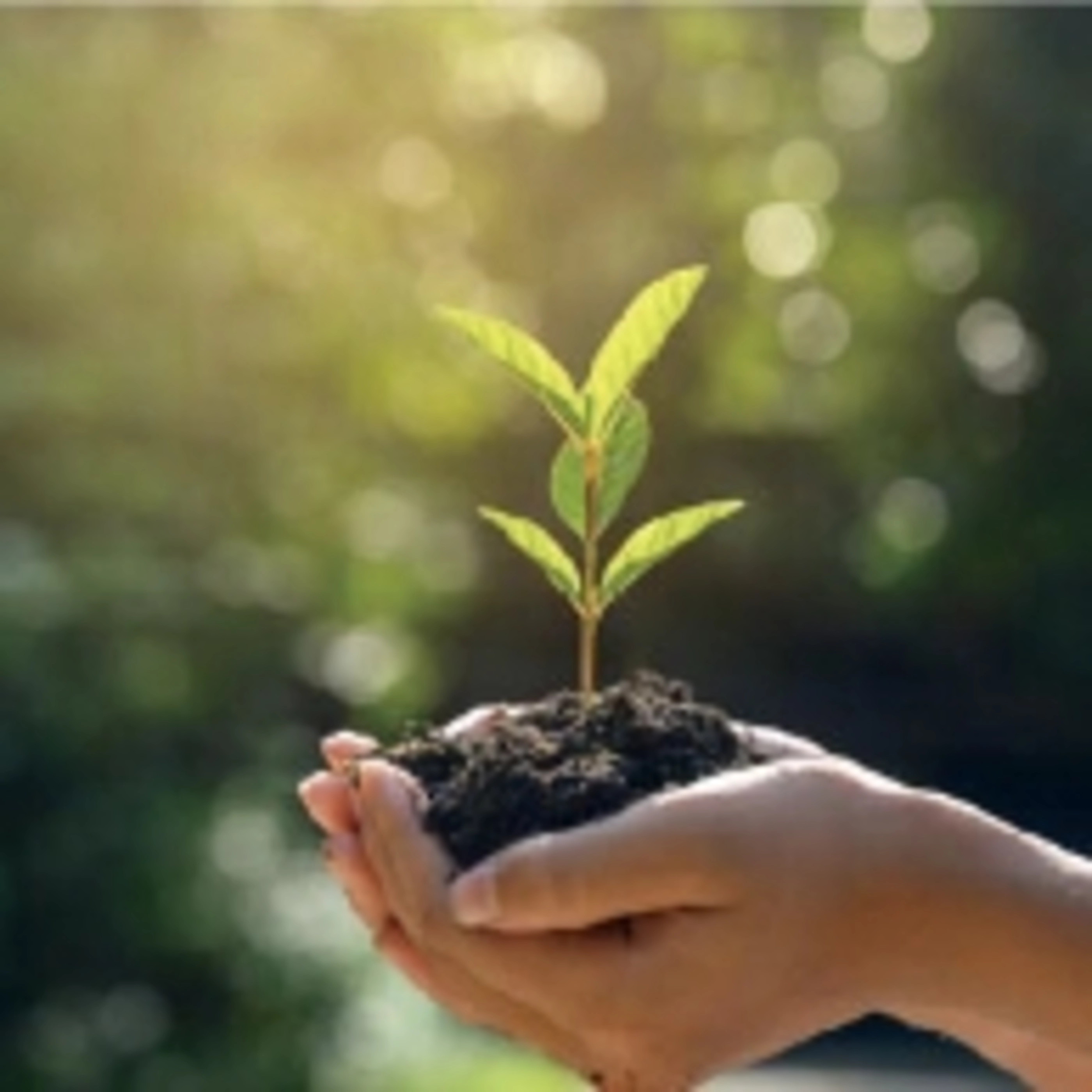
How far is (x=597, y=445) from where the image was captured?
112cm

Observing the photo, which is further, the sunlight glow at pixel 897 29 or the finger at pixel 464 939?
the sunlight glow at pixel 897 29

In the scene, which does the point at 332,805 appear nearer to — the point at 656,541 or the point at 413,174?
the point at 656,541

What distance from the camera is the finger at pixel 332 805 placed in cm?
99

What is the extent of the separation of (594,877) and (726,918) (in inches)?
2.2

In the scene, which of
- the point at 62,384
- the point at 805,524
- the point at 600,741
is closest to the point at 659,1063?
the point at 600,741

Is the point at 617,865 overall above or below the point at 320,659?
above

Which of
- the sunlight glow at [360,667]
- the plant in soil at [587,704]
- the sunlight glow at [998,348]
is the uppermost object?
the plant in soil at [587,704]

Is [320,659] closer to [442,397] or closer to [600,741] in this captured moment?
[442,397]

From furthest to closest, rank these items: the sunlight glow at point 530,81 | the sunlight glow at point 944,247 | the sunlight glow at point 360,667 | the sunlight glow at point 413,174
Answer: the sunlight glow at point 944,247 → the sunlight glow at point 530,81 → the sunlight glow at point 413,174 → the sunlight glow at point 360,667

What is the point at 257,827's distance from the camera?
141 inches

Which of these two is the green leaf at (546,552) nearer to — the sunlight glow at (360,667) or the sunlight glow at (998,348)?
the sunlight glow at (360,667)

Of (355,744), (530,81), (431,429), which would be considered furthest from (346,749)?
(530,81)

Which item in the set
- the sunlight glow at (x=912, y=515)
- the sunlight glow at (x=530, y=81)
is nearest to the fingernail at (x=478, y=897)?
the sunlight glow at (x=530, y=81)

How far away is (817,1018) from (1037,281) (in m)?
5.49
